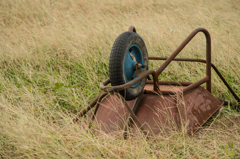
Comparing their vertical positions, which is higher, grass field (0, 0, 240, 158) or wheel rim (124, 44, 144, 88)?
wheel rim (124, 44, 144, 88)

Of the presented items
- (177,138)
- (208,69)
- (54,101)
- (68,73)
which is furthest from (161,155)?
(68,73)

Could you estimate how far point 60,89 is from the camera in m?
3.47

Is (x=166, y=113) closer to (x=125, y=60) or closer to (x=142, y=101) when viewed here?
(x=142, y=101)

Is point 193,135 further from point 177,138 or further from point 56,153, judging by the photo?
point 56,153

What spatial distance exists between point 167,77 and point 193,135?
5.42 ft

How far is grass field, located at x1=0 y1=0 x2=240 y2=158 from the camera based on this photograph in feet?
6.47

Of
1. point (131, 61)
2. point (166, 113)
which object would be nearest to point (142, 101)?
point (166, 113)

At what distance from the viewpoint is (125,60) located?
6.98ft

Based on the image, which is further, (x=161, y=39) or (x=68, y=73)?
(x=161, y=39)

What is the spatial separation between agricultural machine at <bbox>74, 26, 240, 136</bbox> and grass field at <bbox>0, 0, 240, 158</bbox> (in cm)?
13

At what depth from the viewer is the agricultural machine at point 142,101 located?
2.03 metres

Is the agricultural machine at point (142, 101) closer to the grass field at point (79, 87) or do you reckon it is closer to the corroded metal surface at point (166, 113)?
the corroded metal surface at point (166, 113)

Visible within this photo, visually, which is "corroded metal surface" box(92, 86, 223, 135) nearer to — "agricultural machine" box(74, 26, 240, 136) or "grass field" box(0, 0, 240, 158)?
"agricultural machine" box(74, 26, 240, 136)

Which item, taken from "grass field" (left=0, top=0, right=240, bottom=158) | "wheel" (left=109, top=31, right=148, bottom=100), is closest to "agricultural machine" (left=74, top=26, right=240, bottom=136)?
"wheel" (left=109, top=31, right=148, bottom=100)
